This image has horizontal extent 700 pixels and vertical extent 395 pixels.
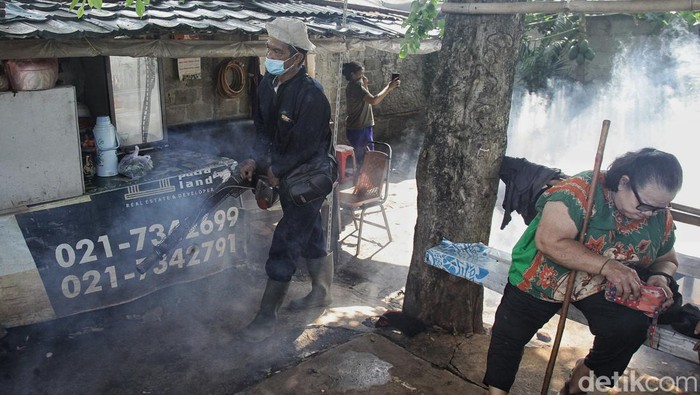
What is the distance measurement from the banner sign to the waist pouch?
1424mm

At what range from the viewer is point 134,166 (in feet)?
18.3

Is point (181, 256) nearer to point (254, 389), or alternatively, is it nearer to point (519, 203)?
point (254, 389)

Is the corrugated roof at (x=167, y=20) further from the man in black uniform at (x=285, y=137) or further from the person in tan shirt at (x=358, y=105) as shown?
the person in tan shirt at (x=358, y=105)

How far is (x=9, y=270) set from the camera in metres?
4.73

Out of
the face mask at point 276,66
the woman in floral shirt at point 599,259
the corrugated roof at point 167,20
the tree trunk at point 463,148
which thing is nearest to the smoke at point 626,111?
the corrugated roof at point 167,20

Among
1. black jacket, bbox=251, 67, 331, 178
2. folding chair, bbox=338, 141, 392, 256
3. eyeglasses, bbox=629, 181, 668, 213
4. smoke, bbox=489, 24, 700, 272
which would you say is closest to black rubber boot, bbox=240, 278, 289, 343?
black jacket, bbox=251, 67, 331, 178

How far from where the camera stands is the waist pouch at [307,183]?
4.78 meters

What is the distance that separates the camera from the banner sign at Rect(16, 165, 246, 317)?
4953 millimetres

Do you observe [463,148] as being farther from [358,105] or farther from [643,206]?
[358,105]

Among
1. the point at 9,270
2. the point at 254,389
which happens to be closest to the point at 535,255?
the point at 254,389

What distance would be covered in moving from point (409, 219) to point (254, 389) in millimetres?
5804

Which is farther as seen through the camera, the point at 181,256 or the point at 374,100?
the point at 374,100

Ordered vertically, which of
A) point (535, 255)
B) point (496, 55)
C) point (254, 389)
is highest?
point (496, 55)

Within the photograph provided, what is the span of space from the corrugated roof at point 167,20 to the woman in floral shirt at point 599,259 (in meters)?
3.38
